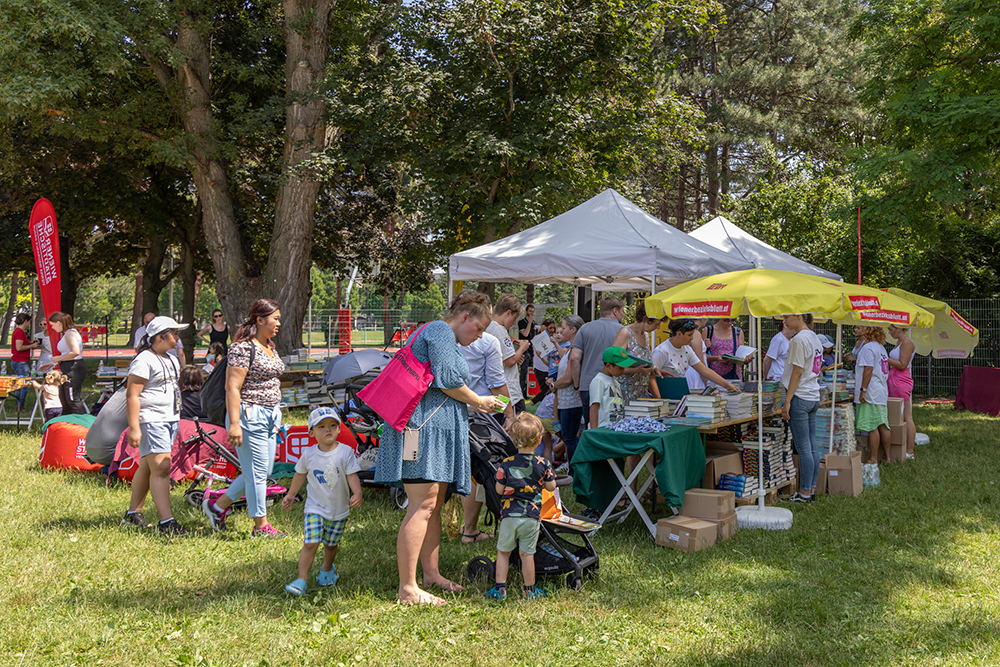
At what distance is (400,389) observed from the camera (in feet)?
12.8

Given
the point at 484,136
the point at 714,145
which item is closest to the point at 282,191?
the point at 484,136

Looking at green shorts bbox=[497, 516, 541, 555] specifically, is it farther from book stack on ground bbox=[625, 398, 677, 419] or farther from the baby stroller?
book stack on ground bbox=[625, 398, 677, 419]

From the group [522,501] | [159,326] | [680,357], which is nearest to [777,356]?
[680,357]

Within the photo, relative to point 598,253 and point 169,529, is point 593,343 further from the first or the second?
point 169,529

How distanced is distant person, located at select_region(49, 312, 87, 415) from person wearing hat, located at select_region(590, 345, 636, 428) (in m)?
6.85

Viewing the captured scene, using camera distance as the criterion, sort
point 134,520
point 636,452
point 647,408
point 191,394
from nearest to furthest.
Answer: point 636,452, point 134,520, point 647,408, point 191,394

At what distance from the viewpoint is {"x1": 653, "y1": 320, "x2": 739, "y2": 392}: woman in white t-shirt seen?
6.79 m

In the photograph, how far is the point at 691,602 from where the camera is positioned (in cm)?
425

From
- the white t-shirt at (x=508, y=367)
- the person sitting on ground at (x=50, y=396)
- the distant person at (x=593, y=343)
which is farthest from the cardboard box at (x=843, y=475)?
the person sitting on ground at (x=50, y=396)

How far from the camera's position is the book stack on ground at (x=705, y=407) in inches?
239

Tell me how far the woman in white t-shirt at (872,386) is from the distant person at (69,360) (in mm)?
9267

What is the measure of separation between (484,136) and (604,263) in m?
5.59

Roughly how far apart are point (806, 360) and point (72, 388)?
8.98m

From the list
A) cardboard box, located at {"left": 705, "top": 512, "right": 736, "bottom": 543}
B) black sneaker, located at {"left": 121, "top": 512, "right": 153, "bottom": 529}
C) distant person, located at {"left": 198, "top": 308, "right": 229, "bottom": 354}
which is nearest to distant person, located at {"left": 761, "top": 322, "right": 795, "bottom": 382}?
cardboard box, located at {"left": 705, "top": 512, "right": 736, "bottom": 543}
